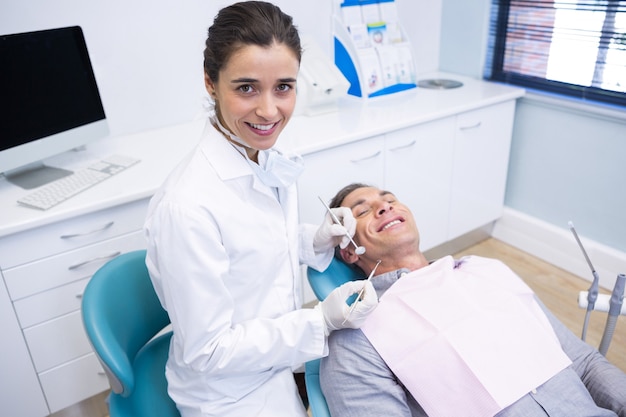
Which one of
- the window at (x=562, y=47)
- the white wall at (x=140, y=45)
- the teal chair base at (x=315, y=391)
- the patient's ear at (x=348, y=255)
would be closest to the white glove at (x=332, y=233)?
the patient's ear at (x=348, y=255)

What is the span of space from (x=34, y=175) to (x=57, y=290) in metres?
0.44

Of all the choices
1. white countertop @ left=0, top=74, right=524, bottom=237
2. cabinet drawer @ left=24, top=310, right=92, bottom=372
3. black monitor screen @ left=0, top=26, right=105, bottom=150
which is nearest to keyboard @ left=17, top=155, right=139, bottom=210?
white countertop @ left=0, top=74, right=524, bottom=237

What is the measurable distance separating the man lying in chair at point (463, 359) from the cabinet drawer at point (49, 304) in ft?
3.01

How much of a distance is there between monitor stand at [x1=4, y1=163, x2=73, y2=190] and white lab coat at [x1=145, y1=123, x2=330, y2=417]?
0.85 metres

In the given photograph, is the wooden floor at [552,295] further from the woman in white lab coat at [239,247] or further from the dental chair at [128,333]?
the woman in white lab coat at [239,247]

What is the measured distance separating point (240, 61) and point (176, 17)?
1292 millimetres

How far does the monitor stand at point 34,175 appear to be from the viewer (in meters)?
1.74

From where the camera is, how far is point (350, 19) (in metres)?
2.54

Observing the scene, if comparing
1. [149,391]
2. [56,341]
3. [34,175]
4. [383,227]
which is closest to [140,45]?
[34,175]

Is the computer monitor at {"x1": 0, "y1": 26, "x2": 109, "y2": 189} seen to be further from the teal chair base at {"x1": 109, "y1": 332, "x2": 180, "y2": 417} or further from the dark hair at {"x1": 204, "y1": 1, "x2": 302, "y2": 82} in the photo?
the dark hair at {"x1": 204, "y1": 1, "x2": 302, "y2": 82}

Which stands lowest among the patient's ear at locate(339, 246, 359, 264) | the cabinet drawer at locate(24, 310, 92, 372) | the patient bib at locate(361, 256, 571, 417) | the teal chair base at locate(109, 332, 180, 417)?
the cabinet drawer at locate(24, 310, 92, 372)

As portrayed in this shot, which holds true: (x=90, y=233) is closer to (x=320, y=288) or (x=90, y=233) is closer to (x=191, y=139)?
(x=191, y=139)

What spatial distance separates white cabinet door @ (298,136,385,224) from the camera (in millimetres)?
2031

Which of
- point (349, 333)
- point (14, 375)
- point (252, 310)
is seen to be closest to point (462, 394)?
point (349, 333)
